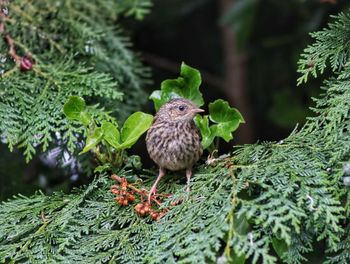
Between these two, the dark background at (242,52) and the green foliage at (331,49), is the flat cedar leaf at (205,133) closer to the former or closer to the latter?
the green foliage at (331,49)

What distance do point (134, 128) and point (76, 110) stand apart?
0.20 m

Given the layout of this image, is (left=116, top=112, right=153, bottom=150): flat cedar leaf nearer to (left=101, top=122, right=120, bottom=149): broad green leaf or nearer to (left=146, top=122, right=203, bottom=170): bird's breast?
(left=101, top=122, right=120, bottom=149): broad green leaf

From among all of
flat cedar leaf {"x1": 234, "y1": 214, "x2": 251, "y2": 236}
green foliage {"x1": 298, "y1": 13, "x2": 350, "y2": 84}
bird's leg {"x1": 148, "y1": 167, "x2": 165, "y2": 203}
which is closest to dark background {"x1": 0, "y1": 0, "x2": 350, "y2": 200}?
bird's leg {"x1": 148, "y1": 167, "x2": 165, "y2": 203}

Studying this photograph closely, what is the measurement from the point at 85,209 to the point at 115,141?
24cm

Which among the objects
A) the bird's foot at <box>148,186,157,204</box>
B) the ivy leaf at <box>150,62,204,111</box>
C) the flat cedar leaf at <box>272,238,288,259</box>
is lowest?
the flat cedar leaf at <box>272,238,288,259</box>

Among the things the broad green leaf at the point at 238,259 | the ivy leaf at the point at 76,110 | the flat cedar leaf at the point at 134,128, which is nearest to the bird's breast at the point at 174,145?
the flat cedar leaf at the point at 134,128

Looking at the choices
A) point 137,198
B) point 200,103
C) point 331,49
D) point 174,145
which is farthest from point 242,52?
point 137,198

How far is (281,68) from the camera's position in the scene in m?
4.09


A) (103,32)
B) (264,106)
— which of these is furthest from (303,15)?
(103,32)

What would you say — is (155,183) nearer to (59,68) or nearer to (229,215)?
(229,215)

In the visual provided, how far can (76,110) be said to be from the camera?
7.08ft

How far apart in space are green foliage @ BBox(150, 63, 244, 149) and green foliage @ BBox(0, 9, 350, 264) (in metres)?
0.10

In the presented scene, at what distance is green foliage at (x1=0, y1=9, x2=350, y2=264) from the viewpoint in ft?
5.65

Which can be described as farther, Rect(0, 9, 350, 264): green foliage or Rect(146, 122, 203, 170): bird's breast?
Rect(146, 122, 203, 170): bird's breast
